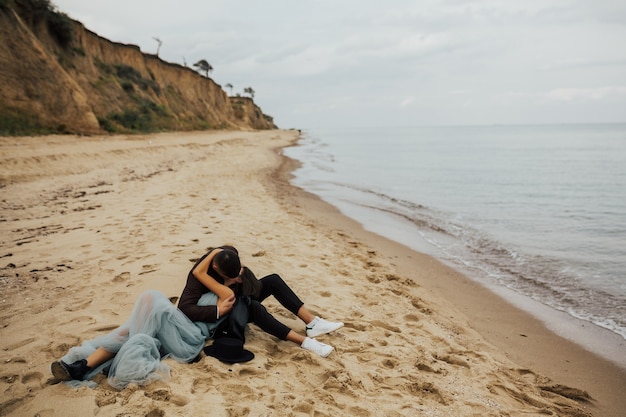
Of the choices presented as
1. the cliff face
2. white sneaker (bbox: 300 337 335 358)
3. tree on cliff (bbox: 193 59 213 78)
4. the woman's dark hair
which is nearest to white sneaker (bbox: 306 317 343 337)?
white sneaker (bbox: 300 337 335 358)

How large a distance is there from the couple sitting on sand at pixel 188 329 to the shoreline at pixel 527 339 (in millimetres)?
2006

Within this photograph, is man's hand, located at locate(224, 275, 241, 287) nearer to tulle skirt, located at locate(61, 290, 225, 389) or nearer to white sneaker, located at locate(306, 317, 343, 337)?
tulle skirt, located at locate(61, 290, 225, 389)

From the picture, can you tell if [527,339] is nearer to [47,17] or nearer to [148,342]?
[148,342]

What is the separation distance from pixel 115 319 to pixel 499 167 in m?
25.0

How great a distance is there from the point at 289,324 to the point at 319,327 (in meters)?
0.46

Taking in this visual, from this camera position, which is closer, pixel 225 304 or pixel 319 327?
pixel 225 304

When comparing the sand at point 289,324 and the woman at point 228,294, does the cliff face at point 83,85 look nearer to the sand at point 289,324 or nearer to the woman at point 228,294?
the sand at point 289,324

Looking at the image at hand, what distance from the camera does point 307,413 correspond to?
272 centimetres

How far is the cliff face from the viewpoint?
18812mm

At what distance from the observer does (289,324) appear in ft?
13.6

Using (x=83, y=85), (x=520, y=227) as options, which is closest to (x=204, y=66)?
(x=83, y=85)

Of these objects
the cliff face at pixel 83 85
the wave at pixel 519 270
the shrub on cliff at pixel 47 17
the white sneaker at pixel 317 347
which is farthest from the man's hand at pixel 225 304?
the shrub on cliff at pixel 47 17

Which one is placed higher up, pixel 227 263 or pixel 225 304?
pixel 227 263

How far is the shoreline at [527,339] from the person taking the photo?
11.9 feet
